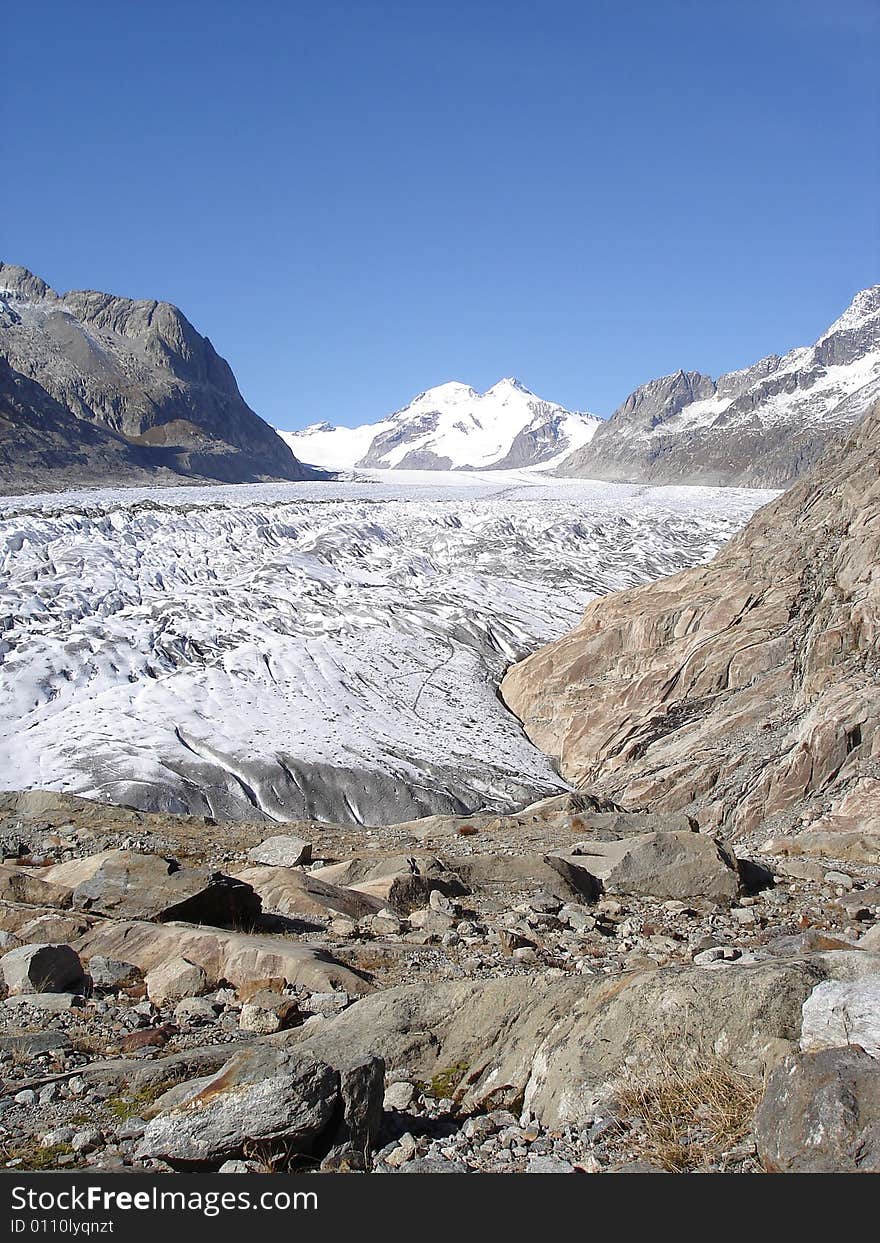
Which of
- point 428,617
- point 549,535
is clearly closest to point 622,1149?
point 428,617

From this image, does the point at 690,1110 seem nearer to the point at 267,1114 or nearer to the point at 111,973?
the point at 267,1114

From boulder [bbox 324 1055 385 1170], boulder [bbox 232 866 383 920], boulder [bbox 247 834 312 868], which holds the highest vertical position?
boulder [bbox 324 1055 385 1170]

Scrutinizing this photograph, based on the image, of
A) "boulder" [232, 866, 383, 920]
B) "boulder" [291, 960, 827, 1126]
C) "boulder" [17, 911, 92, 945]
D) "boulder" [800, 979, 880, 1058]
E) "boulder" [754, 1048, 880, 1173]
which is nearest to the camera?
"boulder" [754, 1048, 880, 1173]

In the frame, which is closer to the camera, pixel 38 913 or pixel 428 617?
pixel 38 913

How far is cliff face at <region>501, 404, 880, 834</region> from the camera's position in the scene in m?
23.9

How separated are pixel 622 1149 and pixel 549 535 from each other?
69.7 metres

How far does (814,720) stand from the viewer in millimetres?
24688

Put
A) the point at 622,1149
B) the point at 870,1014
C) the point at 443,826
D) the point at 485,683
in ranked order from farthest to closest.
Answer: the point at 485,683
the point at 443,826
the point at 870,1014
the point at 622,1149

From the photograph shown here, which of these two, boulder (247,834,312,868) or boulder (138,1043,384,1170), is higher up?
boulder (138,1043,384,1170)

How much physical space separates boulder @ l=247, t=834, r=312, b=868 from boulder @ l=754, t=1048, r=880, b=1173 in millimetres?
10628

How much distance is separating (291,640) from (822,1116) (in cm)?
4782

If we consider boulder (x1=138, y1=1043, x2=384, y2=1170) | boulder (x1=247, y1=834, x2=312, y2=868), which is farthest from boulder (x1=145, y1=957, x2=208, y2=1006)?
boulder (x1=247, y1=834, x2=312, y2=868)

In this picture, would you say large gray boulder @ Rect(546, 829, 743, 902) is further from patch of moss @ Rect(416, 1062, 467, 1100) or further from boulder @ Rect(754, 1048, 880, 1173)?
boulder @ Rect(754, 1048, 880, 1173)

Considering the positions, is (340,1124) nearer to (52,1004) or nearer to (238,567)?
(52,1004)
